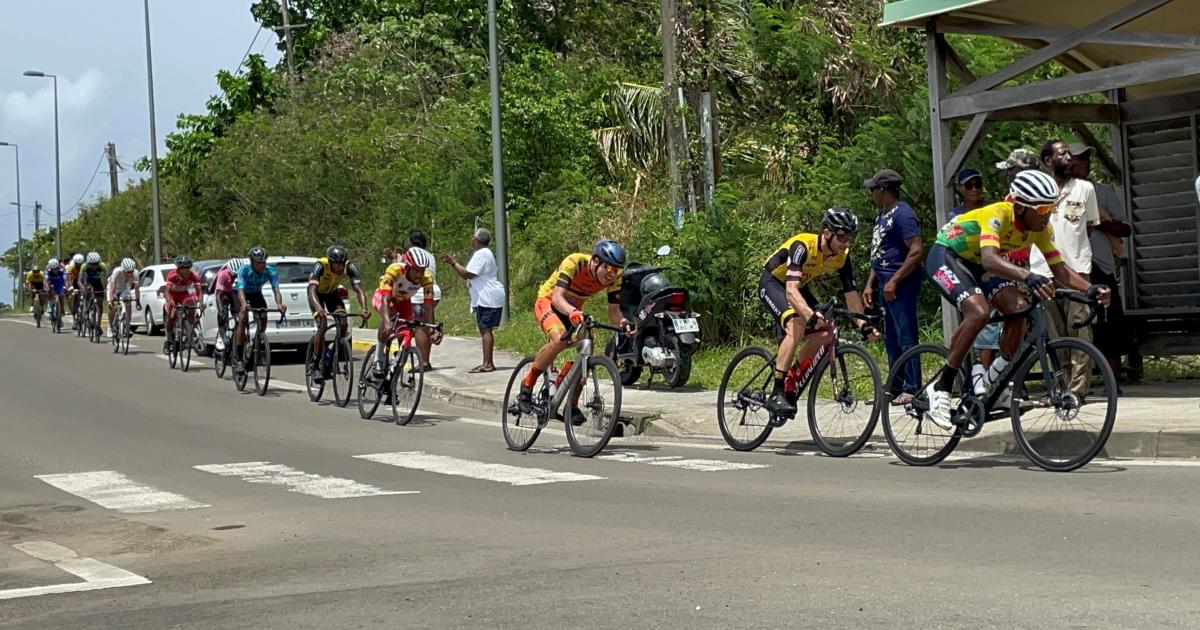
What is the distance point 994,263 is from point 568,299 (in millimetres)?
4028

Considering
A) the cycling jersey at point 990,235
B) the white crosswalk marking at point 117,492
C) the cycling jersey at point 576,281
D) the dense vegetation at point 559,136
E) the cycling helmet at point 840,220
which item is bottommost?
the white crosswalk marking at point 117,492

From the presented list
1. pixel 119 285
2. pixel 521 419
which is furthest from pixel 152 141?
pixel 521 419

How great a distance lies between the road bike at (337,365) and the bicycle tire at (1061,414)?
917 centimetres

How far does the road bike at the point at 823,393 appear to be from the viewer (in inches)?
458

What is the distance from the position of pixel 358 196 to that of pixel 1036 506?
33.8 meters

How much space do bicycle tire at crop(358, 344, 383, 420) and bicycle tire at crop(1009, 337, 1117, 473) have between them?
25.6ft

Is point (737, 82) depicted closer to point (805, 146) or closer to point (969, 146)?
point (805, 146)

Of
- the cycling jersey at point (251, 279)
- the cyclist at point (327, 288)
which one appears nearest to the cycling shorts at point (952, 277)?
the cyclist at point (327, 288)

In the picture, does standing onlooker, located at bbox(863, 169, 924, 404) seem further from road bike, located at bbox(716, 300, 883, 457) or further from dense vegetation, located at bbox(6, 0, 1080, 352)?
dense vegetation, located at bbox(6, 0, 1080, 352)

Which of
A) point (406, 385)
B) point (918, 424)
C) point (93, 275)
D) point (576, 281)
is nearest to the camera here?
point (918, 424)

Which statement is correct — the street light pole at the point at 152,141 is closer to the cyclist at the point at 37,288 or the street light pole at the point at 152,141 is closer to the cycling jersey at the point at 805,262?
the cyclist at the point at 37,288

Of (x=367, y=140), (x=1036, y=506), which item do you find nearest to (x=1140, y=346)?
(x=1036, y=506)

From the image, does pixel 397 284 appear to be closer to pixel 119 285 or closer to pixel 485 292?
pixel 485 292

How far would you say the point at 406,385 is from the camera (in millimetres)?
16219
